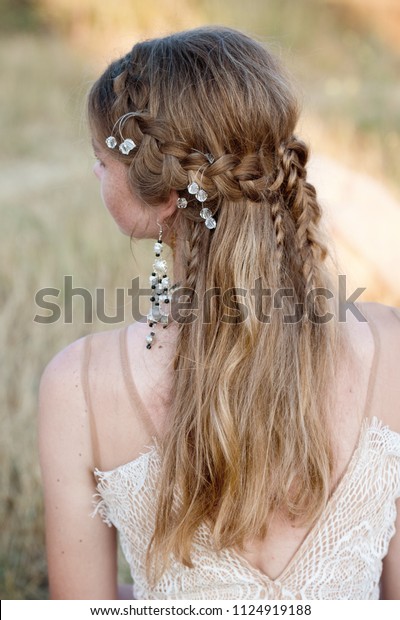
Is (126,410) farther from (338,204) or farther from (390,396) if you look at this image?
(338,204)

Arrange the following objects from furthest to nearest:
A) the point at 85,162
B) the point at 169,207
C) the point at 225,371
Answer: the point at 85,162
the point at 169,207
the point at 225,371

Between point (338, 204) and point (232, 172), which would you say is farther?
point (338, 204)

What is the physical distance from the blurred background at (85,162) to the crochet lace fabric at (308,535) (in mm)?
509

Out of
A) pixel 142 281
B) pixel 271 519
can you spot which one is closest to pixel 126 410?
pixel 271 519

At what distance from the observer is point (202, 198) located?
1.25 meters

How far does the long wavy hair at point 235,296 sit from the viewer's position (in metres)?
1.24

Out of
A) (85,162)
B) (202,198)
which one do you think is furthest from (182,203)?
(85,162)

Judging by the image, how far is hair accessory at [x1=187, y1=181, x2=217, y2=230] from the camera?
1.25m

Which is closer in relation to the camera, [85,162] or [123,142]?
[123,142]

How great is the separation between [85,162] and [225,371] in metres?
4.06

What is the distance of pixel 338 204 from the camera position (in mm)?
3488

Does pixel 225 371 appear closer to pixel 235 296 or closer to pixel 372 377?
pixel 235 296

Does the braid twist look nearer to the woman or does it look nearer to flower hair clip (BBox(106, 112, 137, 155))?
the woman
